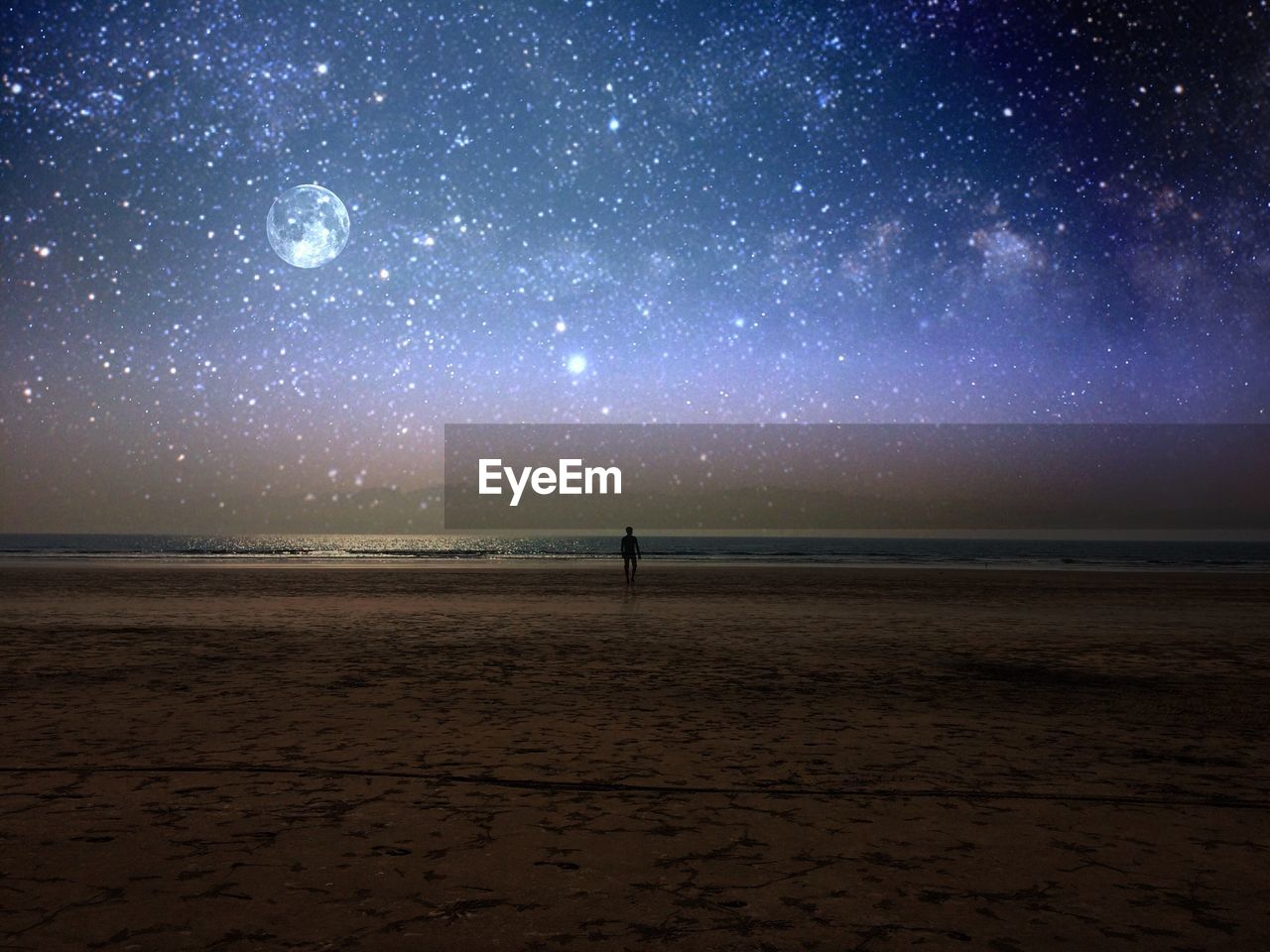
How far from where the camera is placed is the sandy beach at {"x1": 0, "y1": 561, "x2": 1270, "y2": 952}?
371 centimetres

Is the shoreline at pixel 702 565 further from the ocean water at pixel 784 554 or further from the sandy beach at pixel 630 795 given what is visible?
the sandy beach at pixel 630 795

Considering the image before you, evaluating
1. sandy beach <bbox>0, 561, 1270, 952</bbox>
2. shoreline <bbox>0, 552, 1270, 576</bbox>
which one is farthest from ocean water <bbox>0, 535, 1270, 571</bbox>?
sandy beach <bbox>0, 561, 1270, 952</bbox>

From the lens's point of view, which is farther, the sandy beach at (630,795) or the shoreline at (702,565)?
the shoreline at (702,565)

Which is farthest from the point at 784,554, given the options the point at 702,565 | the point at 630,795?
the point at 630,795

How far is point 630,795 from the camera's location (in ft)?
18.2

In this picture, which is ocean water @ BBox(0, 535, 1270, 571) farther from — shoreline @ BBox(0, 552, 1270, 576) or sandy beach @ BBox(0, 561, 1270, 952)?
sandy beach @ BBox(0, 561, 1270, 952)

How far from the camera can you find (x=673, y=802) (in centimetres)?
539

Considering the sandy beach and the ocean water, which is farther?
the ocean water

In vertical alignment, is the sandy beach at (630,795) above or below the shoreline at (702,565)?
above

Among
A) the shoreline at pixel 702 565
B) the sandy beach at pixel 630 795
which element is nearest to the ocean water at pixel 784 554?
the shoreline at pixel 702 565

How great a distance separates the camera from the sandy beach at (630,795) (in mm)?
3707

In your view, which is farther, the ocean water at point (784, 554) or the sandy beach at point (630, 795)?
the ocean water at point (784, 554)

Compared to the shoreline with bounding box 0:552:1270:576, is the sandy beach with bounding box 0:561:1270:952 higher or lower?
higher

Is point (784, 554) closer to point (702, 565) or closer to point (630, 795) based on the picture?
point (702, 565)
